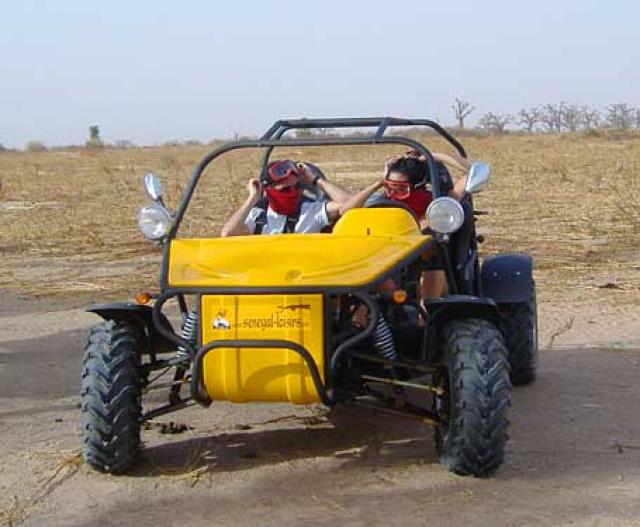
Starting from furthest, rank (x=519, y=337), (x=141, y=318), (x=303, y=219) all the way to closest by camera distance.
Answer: (x=519, y=337), (x=303, y=219), (x=141, y=318)

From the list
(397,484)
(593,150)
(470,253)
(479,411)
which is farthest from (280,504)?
(593,150)

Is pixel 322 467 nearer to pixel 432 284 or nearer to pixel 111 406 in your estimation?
pixel 111 406

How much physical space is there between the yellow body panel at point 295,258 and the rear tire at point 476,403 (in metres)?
0.47

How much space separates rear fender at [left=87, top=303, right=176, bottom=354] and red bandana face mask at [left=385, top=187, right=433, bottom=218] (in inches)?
59.2

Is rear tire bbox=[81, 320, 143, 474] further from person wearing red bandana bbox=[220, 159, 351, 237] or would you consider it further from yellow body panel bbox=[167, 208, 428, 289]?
person wearing red bandana bbox=[220, 159, 351, 237]

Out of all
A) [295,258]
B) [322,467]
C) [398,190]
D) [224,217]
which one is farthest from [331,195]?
[224,217]

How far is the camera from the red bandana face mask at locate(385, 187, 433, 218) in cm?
625

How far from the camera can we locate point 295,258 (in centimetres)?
498

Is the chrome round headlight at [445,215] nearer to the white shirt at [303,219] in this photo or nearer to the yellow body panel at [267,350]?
the yellow body panel at [267,350]

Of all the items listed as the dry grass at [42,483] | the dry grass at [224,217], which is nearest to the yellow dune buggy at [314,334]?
the dry grass at [42,483]

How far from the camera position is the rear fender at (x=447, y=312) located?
502cm

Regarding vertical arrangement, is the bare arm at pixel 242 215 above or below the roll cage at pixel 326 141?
below

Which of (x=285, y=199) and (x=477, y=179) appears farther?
(x=285, y=199)

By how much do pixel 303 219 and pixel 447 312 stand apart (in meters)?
1.50
